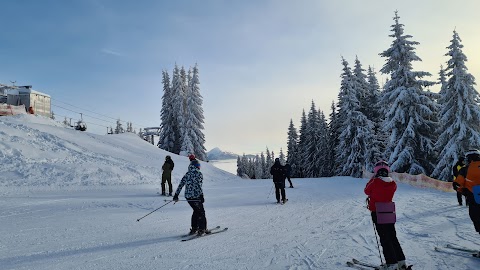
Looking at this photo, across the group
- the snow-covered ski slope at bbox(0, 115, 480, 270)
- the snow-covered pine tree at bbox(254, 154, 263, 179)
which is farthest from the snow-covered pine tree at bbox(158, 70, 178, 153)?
the snow-covered pine tree at bbox(254, 154, 263, 179)

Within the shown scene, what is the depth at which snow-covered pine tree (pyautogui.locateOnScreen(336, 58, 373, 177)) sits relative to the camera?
3956 cm

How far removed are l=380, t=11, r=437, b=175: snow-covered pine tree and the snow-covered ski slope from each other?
12.9 meters

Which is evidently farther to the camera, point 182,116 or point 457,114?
point 182,116

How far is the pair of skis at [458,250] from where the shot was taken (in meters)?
6.41

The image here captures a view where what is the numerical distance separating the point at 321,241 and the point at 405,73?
24603 mm

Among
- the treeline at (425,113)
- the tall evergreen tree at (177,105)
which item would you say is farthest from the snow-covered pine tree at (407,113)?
the tall evergreen tree at (177,105)

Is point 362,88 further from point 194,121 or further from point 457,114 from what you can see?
point 194,121

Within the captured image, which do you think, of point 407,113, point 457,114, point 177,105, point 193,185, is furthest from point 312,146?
point 193,185

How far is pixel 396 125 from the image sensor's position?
1124 inches

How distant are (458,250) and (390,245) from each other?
2063mm

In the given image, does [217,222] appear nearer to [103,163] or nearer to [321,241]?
[321,241]

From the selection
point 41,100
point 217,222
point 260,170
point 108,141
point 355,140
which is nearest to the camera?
point 217,222

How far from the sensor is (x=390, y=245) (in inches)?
226

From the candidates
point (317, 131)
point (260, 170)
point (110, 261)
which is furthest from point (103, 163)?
point (260, 170)
